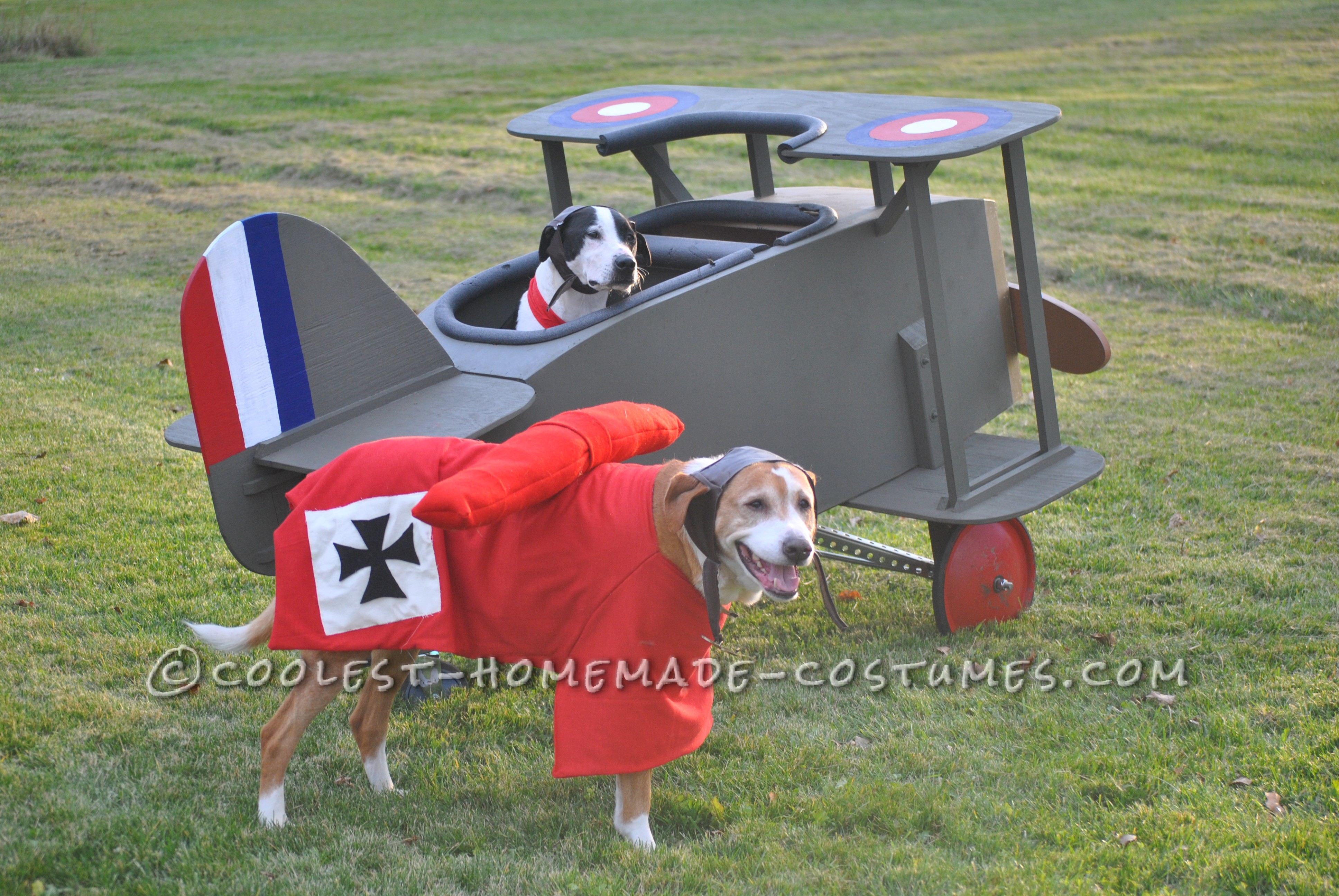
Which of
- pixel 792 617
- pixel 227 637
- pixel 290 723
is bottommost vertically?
pixel 792 617

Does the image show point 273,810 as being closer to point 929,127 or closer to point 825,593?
point 825,593

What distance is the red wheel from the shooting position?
4.88 metres

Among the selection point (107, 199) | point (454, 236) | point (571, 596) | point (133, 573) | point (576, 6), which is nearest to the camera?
point (571, 596)

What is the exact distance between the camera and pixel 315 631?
10.5 feet

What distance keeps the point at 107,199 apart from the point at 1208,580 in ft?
40.7

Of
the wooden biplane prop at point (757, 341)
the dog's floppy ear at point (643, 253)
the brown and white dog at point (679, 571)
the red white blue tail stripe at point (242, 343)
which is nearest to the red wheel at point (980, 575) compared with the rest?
the wooden biplane prop at point (757, 341)

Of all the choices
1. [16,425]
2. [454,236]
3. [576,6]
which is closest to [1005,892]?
[16,425]

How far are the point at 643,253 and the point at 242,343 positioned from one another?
1847 mm

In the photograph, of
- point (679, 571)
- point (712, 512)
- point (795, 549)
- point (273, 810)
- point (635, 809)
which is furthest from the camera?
point (273, 810)

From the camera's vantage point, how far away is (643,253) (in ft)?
15.8

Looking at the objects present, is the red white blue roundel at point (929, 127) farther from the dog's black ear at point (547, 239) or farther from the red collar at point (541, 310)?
the red collar at point (541, 310)

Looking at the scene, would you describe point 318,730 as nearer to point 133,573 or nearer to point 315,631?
point 315,631

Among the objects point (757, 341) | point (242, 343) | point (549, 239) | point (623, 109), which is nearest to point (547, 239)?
point (549, 239)

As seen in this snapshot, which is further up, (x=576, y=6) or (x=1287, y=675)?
(x=576, y=6)
